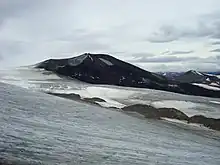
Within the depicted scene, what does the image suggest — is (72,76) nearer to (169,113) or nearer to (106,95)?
(106,95)

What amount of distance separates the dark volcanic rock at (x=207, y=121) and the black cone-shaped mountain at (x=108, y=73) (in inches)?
1091

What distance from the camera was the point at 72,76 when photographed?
161 feet

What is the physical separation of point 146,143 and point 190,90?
140ft

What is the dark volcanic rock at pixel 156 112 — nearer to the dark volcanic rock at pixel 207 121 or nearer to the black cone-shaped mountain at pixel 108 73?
the dark volcanic rock at pixel 207 121

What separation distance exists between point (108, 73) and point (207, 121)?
34288 mm

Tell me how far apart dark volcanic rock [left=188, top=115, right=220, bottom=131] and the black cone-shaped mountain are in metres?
27.7

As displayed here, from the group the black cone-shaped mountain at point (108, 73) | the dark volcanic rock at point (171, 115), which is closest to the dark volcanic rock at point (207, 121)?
the dark volcanic rock at point (171, 115)

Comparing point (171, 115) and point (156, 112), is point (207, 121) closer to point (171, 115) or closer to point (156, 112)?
point (171, 115)

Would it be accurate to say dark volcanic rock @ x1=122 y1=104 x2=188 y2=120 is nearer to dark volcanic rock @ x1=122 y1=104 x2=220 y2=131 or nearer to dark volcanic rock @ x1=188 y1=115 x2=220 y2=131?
dark volcanic rock @ x1=122 y1=104 x2=220 y2=131

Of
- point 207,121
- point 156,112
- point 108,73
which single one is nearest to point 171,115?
point 156,112

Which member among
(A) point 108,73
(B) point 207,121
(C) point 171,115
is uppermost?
(A) point 108,73

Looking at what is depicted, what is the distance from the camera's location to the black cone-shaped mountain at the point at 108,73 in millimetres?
50969

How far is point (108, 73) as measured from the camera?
180 ft

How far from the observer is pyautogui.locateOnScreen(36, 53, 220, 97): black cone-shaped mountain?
5097 centimetres
